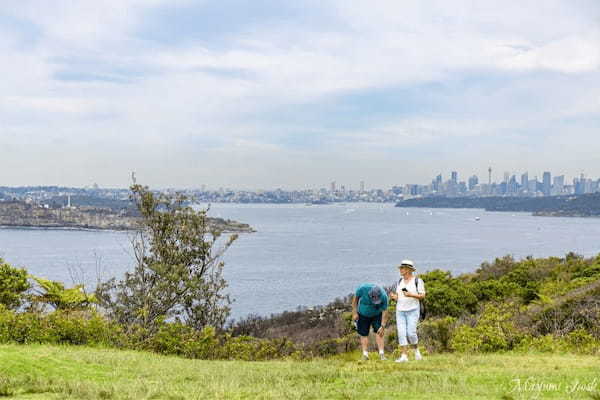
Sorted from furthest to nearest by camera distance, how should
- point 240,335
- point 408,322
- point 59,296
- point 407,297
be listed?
point 240,335, point 59,296, point 408,322, point 407,297

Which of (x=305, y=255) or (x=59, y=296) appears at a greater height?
(x=59, y=296)

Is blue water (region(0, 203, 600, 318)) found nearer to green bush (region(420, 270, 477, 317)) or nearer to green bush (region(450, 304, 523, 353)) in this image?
green bush (region(420, 270, 477, 317))

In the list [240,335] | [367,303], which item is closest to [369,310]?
[367,303]

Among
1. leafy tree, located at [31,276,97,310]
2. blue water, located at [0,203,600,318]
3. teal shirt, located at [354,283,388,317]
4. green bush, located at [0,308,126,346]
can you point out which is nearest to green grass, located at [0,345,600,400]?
teal shirt, located at [354,283,388,317]

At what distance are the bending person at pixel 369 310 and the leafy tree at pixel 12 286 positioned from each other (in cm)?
871

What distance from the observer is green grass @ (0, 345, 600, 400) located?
6414 mm

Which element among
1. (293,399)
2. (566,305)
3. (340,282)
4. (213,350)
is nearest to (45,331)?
(213,350)

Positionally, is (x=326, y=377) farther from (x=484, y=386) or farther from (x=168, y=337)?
(x=168, y=337)

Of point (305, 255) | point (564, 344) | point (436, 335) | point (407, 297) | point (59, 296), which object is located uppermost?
point (407, 297)

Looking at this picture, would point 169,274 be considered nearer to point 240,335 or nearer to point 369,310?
point 240,335

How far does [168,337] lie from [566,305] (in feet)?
32.9

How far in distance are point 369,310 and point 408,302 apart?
2.00 ft

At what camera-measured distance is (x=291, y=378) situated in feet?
25.4

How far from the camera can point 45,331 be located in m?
11.6
